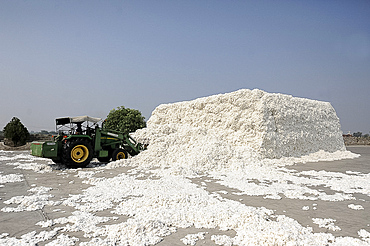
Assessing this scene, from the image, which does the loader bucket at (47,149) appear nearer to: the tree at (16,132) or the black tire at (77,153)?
the black tire at (77,153)

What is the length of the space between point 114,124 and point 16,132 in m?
7.89

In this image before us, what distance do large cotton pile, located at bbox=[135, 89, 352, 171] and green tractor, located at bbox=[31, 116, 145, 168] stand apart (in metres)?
1.31

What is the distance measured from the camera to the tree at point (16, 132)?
69.6ft

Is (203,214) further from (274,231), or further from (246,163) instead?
(246,163)

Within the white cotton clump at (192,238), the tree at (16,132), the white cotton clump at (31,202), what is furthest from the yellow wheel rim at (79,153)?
the tree at (16,132)

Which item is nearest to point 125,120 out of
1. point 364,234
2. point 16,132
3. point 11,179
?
point 16,132

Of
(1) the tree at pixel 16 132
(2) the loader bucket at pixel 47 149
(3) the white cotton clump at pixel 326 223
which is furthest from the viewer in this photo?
(1) the tree at pixel 16 132

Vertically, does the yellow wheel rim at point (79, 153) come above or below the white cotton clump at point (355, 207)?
above

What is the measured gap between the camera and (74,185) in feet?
24.0

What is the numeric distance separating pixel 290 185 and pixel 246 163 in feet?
10.8

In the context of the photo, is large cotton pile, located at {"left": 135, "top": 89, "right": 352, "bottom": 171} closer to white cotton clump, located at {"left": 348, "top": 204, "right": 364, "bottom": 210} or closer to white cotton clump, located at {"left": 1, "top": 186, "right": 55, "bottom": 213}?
white cotton clump, located at {"left": 348, "top": 204, "right": 364, "bottom": 210}

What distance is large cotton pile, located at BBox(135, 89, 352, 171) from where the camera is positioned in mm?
11141

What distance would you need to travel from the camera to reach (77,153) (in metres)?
10.2

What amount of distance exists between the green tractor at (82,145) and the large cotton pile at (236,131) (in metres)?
1.31
